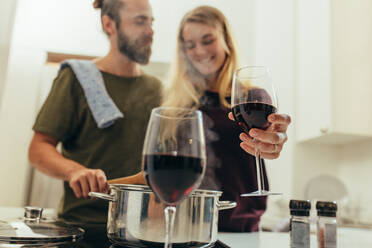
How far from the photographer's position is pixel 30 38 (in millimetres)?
1893

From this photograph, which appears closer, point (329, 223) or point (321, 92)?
point (329, 223)

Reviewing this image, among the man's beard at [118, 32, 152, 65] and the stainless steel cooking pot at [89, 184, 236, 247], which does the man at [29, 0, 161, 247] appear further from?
the stainless steel cooking pot at [89, 184, 236, 247]

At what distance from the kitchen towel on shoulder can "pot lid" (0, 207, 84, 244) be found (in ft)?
1.80

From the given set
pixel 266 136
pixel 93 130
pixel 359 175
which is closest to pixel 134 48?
pixel 93 130

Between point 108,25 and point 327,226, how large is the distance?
1191 millimetres

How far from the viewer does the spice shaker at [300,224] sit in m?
0.58

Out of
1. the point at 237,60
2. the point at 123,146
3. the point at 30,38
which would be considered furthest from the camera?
the point at 30,38

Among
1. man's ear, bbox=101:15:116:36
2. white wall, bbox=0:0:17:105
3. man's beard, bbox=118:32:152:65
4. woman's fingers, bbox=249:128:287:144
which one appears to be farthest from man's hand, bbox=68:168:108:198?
white wall, bbox=0:0:17:105

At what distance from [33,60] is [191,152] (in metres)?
1.85

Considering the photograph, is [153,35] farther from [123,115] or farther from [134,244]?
[134,244]

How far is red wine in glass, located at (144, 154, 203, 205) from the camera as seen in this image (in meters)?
0.43

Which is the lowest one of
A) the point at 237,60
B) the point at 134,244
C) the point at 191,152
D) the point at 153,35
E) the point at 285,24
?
the point at 134,244

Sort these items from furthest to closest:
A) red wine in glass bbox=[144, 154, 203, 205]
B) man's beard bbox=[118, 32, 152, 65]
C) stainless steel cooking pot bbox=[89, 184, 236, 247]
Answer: man's beard bbox=[118, 32, 152, 65]
stainless steel cooking pot bbox=[89, 184, 236, 247]
red wine in glass bbox=[144, 154, 203, 205]

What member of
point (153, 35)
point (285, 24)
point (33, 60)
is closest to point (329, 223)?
point (153, 35)
